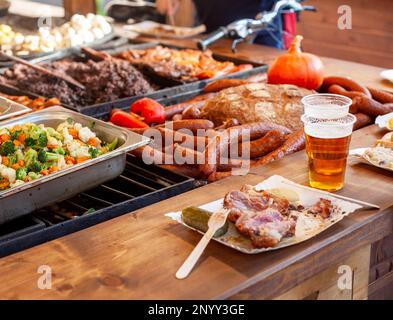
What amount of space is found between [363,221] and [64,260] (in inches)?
35.5

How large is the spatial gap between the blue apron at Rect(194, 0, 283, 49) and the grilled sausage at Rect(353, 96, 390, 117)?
214cm

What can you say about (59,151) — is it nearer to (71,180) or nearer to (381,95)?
(71,180)

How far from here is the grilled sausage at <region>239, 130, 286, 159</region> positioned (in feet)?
9.00

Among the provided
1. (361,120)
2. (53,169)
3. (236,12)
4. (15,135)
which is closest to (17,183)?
(53,169)

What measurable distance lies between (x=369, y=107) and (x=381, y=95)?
0.33m

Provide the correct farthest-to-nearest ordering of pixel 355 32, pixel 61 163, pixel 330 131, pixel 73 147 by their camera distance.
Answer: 1. pixel 355 32
2. pixel 73 147
3. pixel 61 163
4. pixel 330 131

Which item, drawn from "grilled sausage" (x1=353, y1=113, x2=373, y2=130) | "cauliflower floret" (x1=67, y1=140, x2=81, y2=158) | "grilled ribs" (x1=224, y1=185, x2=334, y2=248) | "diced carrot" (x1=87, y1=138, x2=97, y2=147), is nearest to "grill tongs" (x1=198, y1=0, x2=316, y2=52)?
"grilled sausage" (x1=353, y1=113, x2=373, y2=130)

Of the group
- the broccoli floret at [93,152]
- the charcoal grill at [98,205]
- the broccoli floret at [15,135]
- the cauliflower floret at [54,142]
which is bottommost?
the charcoal grill at [98,205]

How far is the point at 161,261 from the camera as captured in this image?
1.88 m

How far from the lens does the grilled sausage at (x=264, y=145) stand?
9.00 ft

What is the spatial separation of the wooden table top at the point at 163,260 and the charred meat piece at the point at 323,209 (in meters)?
0.05

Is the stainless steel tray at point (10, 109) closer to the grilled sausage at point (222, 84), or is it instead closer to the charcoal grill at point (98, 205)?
the charcoal grill at point (98, 205)

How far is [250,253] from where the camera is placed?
1851mm

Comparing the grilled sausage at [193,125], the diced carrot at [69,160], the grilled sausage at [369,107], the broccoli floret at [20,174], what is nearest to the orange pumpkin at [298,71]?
the grilled sausage at [369,107]
